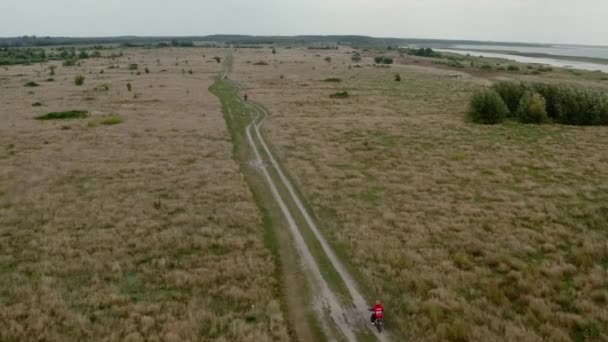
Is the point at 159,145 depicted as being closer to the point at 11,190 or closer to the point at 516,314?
the point at 11,190

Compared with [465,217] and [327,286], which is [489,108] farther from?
[327,286]

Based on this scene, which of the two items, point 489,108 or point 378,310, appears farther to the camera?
point 489,108

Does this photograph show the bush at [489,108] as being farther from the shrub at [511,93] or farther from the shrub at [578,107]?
the shrub at [578,107]

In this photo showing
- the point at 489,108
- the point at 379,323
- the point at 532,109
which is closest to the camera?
the point at 379,323

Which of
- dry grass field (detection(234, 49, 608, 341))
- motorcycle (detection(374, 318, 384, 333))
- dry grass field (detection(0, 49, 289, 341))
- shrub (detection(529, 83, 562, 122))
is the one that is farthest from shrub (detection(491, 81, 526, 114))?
motorcycle (detection(374, 318, 384, 333))

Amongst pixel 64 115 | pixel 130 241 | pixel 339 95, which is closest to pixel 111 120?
pixel 64 115

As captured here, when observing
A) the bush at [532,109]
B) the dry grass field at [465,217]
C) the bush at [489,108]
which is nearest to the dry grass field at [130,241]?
the dry grass field at [465,217]

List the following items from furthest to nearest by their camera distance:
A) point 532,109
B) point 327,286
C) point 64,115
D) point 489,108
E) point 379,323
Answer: point 489,108
point 64,115
point 532,109
point 327,286
point 379,323
